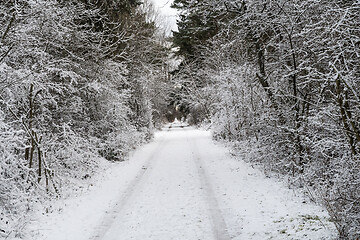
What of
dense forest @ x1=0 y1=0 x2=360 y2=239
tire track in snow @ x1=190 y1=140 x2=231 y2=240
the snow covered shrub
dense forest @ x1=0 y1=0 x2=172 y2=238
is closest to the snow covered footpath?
tire track in snow @ x1=190 y1=140 x2=231 y2=240

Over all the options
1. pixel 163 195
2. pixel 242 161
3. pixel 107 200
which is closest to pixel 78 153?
pixel 107 200

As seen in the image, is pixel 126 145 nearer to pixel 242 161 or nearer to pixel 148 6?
pixel 242 161

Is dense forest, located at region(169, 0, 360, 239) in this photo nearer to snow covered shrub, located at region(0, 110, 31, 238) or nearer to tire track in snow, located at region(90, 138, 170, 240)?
tire track in snow, located at region(90, 138, 170, 240)

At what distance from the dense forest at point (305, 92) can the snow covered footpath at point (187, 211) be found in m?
0.63

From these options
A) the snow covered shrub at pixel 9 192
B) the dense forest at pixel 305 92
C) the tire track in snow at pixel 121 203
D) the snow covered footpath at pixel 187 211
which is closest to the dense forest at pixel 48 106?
the snow covered shrub at pixel 9 192

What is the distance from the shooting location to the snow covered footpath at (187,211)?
570cm

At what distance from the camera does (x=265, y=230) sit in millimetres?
5652

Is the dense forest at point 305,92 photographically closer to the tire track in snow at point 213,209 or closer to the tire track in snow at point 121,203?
the tire track in snow at point 213,209

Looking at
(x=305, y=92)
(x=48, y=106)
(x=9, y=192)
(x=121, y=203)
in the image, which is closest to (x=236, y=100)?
(x=305, y=92)

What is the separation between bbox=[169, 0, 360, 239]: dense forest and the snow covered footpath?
63cm

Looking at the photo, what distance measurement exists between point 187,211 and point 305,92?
4.85 meters

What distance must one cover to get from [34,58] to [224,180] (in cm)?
693

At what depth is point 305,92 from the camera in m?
8.82

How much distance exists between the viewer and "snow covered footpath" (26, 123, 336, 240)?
5.70 meters
